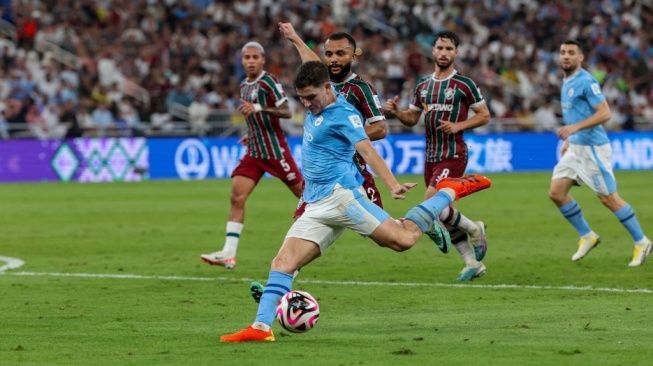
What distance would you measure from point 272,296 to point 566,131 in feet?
17.6

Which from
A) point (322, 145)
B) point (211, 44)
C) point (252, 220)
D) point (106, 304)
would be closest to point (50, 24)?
point (211, 44)

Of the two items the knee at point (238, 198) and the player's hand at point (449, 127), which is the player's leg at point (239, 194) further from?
the player's hand at point (449, 127)

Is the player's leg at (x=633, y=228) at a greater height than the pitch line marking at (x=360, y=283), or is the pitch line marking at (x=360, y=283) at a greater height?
the player's leg at (x=633, y=228)

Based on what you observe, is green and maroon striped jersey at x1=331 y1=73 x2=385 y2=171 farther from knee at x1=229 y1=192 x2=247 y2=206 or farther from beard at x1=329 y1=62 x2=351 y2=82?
knee at x1=229 y1=192 x2=247 y2=206

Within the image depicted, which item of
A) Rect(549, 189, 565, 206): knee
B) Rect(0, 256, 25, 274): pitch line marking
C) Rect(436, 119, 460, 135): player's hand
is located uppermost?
Rect(436, 119, 460, 135): player's hand

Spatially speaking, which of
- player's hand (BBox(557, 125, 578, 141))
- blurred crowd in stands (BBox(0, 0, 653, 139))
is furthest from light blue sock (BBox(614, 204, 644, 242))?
blurred crowd in stands (BBox(0, 0, 653, 139))

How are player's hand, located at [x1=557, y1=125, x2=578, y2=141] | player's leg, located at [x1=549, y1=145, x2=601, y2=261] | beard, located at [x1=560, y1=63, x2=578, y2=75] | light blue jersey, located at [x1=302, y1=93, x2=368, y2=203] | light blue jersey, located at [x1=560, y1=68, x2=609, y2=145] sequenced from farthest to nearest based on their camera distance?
player's leg, located at [x1=549, y1=145, x2=601, y2=261] < beard, located at [x1=560, y1=63, x2=578, y2=75] < light blue jersey, located at [x1=560, y1=68, x2=609, y2=145] < player's hand, located at [x1=557, y1=125, x2=578, y2=141] < light blue jersey, located at [x1=302, y1=93, x2=368, y2=203]

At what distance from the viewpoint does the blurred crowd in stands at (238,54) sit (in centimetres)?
3153

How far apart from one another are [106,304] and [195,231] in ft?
26.1

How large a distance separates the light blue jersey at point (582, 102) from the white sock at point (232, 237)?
4.07m

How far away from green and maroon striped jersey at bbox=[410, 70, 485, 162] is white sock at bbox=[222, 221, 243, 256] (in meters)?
2.68

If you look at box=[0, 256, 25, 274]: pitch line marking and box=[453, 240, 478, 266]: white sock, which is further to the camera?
box=[0, 256, 25, 274]: pitch line marking

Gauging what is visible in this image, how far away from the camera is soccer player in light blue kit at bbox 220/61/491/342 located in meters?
8.34

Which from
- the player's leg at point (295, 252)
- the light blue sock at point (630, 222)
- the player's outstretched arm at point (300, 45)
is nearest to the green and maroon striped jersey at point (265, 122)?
the player's outstretched arm at point (300, 45)
